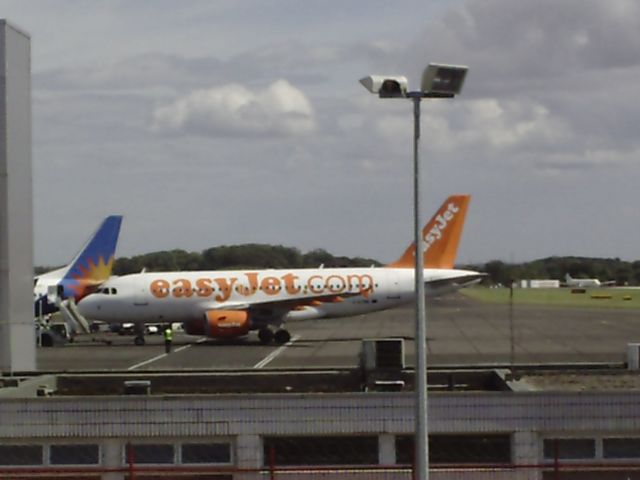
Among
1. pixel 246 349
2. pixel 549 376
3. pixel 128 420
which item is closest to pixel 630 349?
pixel 549 376

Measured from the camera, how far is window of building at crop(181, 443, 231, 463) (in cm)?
1936

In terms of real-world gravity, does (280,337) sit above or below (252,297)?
below

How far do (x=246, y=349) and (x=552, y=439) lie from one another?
4057 cm

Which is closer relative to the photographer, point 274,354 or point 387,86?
point 387,86

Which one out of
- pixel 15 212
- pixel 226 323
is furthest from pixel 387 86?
pixel 226 323

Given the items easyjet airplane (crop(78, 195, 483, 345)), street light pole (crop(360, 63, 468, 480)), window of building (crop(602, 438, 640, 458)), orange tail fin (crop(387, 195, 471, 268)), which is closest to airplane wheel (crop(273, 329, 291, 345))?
easyjet airplane (crop(78, 195, 483, 345))

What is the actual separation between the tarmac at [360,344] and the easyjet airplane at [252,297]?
1.39m

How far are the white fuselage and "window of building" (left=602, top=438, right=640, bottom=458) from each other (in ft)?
146

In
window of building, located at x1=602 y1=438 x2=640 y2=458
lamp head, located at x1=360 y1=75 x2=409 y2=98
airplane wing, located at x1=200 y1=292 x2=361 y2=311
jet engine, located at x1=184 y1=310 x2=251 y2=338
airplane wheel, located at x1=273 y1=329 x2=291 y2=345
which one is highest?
lamp head, located at x1=360 y1=75 x2=409 y2=98

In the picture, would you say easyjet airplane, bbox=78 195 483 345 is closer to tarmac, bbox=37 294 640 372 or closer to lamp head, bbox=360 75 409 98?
tarmac, bbox=37 294 640 372

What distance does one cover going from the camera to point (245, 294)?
64188 mm

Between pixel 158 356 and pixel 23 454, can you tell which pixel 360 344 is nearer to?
pixel 158 356

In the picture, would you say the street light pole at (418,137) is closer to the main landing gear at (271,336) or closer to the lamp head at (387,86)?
the lamp head at (387,86)

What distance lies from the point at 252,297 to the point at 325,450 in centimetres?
4471
